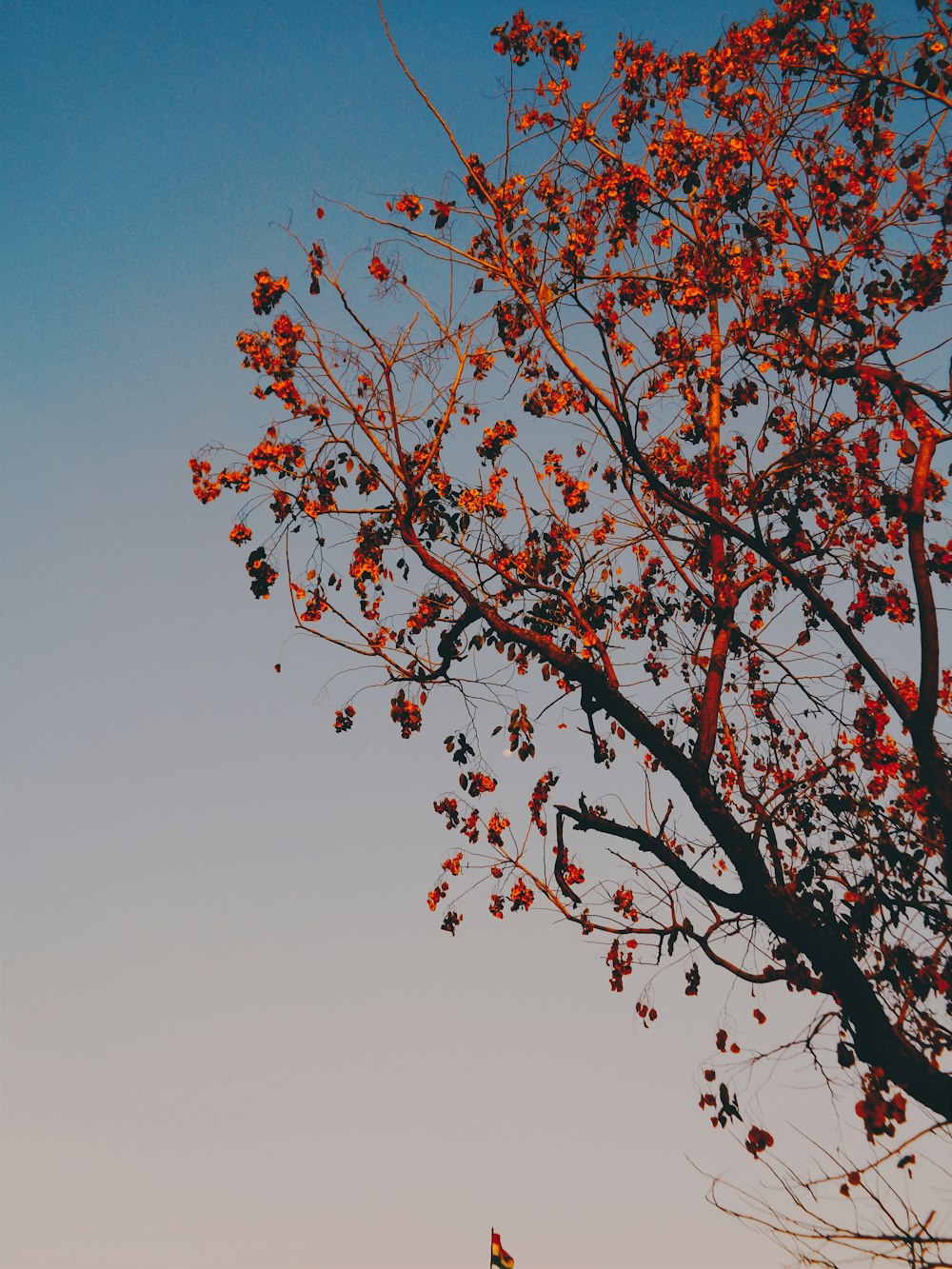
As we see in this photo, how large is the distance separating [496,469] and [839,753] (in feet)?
11.0

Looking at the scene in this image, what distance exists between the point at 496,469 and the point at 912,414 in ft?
9.72

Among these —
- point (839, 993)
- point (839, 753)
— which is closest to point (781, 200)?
point (839, 753)

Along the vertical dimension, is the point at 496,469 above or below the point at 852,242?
below

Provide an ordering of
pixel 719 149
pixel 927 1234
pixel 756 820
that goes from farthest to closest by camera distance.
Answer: pixel 719 149 < pixel 756 820 < pixel 927 1234

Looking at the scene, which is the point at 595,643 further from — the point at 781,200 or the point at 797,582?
the point at 781,200

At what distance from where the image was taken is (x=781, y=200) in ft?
22.7

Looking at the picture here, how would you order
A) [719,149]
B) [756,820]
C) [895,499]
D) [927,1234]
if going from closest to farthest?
[927,1234]
[756,820]
[895,499]
[719,149]

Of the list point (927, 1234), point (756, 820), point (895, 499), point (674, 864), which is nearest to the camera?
point (927, 1234)

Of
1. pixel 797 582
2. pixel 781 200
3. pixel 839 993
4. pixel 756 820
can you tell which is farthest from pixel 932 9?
pixel 839 993

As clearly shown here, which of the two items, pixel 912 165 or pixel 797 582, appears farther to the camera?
pixel 912 165

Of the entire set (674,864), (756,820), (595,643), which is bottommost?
(674,864)

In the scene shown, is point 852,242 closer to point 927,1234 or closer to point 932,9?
point 932,9

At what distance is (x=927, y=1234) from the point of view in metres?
4.99

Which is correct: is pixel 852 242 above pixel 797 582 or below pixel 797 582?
above
